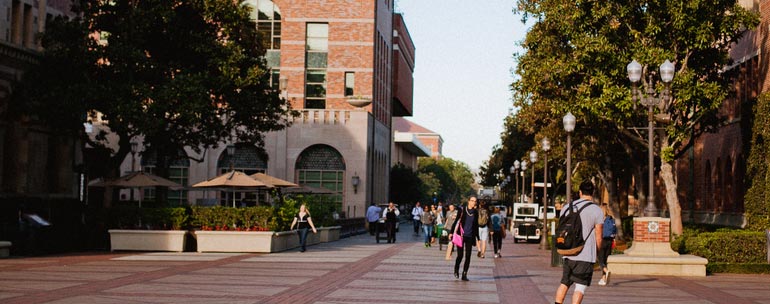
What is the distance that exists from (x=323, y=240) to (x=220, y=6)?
1058cm

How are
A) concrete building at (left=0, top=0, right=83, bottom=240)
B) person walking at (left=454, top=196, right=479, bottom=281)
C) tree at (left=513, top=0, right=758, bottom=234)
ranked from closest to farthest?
person walking at (left=454, top=196, right=479, bottom=281)
tree at (left=513, top=0, right=758, bottom=234)
concrete building at (left=0, top=0, right=83, bottom=240)

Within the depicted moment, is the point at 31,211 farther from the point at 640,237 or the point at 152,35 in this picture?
the point at 640,237

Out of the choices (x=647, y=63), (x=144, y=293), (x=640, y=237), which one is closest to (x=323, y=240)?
(x=647, y=63)

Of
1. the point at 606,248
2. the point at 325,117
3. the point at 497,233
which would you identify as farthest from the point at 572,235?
the point at 325,117

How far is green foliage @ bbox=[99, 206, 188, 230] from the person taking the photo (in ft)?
96.8

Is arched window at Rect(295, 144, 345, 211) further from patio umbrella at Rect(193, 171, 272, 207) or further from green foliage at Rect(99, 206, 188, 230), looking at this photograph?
green foliage at Rect(99, 206, 188, 230)

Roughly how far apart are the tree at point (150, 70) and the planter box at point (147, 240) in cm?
407

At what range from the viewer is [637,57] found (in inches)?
1249

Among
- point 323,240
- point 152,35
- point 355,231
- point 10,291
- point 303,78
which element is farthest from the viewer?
point 303,78

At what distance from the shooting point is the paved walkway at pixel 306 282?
52.2 feet

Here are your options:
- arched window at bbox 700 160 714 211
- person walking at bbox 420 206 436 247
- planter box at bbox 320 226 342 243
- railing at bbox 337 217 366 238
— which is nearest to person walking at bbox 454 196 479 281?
person walking at bbox 420 206 436 247

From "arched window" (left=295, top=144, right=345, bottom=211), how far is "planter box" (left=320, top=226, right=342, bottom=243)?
17.7 metres

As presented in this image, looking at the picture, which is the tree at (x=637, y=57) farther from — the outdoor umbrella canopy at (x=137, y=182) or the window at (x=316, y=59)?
the window at (x=316, y=59)

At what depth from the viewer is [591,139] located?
44.1 metres
